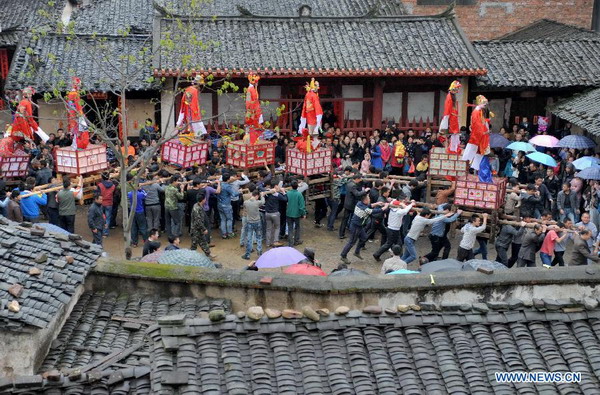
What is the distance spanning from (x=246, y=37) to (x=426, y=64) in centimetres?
581

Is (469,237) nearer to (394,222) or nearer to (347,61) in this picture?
(394,222)

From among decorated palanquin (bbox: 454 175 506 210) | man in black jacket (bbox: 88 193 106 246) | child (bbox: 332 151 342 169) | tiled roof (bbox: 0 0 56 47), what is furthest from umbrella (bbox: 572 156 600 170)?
tiled roof (bbox: 0 0 56 47)

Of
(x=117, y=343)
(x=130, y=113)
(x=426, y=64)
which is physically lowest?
(x=117, y=343)

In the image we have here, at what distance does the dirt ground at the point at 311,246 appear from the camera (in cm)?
1912

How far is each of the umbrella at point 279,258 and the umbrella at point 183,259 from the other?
147 cm

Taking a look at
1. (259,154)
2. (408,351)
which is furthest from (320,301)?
(259,154)

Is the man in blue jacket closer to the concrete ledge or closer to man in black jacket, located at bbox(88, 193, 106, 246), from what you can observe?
man in black jacket, located at bbox(88, 193, 106, 246)

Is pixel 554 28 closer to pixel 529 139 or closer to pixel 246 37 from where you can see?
pixel 529 139

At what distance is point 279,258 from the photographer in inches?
613

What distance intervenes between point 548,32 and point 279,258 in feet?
71.0

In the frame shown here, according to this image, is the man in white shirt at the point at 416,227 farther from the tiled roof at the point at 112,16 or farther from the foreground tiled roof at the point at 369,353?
the tiled roof at the point at 112,16

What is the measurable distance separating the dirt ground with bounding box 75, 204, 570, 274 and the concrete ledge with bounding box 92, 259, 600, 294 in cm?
583

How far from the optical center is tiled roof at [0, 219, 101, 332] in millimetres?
10930

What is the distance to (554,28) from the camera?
109 ft
